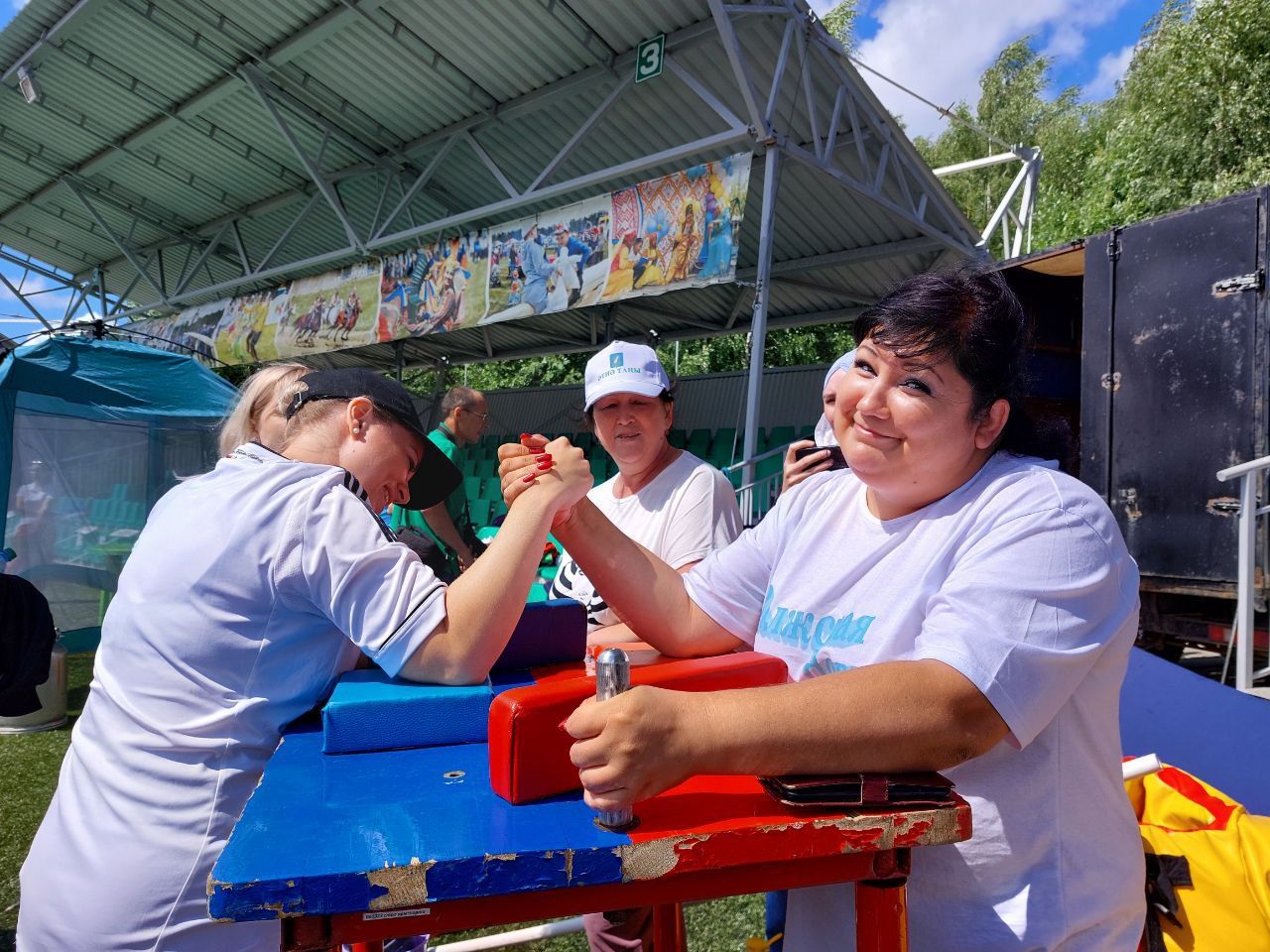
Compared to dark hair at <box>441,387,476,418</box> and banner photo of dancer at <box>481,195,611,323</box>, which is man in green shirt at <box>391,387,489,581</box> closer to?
dark hair at <box>441,387,476,418</box>

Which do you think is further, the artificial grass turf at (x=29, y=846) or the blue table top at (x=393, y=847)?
the artificial grass turf at (x=29, y=846)

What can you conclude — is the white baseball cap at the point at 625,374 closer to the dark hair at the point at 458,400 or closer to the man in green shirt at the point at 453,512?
the man in green shirt at the point at 453,512

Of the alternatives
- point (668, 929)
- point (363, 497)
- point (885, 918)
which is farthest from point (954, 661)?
point (668, 929)

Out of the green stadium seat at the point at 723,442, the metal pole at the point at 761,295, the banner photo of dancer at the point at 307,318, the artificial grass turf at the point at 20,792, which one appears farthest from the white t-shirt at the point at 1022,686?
the green stadium seat at the point at 723,442

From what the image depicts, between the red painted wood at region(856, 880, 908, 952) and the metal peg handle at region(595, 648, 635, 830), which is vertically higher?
the metal peg handle at region(595, 648, 635, 830)

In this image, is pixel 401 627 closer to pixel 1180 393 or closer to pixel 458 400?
pixel 458 400

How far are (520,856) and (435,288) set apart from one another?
939 centimetres

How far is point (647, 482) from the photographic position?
282cm

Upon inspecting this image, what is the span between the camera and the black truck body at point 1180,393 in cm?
395

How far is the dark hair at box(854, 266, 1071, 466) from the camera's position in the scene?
1219 mm

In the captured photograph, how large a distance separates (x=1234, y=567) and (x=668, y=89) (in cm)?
625

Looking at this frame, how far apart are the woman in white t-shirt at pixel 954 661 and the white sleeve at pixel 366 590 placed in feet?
1.79

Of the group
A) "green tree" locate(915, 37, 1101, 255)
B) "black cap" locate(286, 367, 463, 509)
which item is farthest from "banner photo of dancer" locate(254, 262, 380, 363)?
"green tree" locate(915, 37, 1101, 255)

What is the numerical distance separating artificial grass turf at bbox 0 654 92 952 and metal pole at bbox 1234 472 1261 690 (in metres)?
4.63
